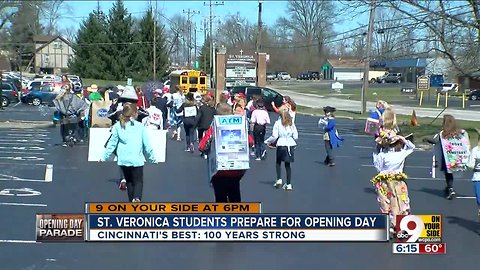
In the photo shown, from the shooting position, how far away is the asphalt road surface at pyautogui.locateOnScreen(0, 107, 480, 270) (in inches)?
353

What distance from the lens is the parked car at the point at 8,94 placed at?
4858cm

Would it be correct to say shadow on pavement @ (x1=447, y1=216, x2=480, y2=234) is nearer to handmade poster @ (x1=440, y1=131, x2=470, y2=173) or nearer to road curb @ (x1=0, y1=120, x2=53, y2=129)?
handmade poster @ (x1=440, y1=131, x2=470, y2=173)

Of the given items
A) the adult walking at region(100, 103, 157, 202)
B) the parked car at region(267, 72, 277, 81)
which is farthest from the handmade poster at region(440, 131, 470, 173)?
the parked car at region(267, 72, 277, 81)

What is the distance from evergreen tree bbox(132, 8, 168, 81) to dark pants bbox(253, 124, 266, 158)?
62730 millimetres

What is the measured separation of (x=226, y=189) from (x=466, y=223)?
4.10 metres

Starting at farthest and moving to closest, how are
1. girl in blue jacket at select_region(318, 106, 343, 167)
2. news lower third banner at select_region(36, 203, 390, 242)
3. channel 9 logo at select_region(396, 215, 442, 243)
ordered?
girl in blue jacket at select_region(318, 106, 343, 167) < channel 9 logo at select_region(396, 215, 442, 243) < news lower third banner at select_region(36, 203, 390, 242)

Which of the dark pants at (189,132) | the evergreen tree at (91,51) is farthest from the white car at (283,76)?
the dark pants at (189,132)

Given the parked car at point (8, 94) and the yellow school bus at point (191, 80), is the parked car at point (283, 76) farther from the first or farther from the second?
the parked car at point (8, 94)

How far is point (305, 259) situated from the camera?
9.12 m

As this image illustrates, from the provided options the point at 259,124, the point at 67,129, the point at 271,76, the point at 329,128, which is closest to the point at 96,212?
the point at 329,128

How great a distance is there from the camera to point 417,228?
666cm

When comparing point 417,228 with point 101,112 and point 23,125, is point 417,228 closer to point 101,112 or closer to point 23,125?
point 101,112

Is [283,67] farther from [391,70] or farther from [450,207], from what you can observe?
[450,207]

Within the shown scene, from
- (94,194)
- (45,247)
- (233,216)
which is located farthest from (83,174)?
(233,216)
